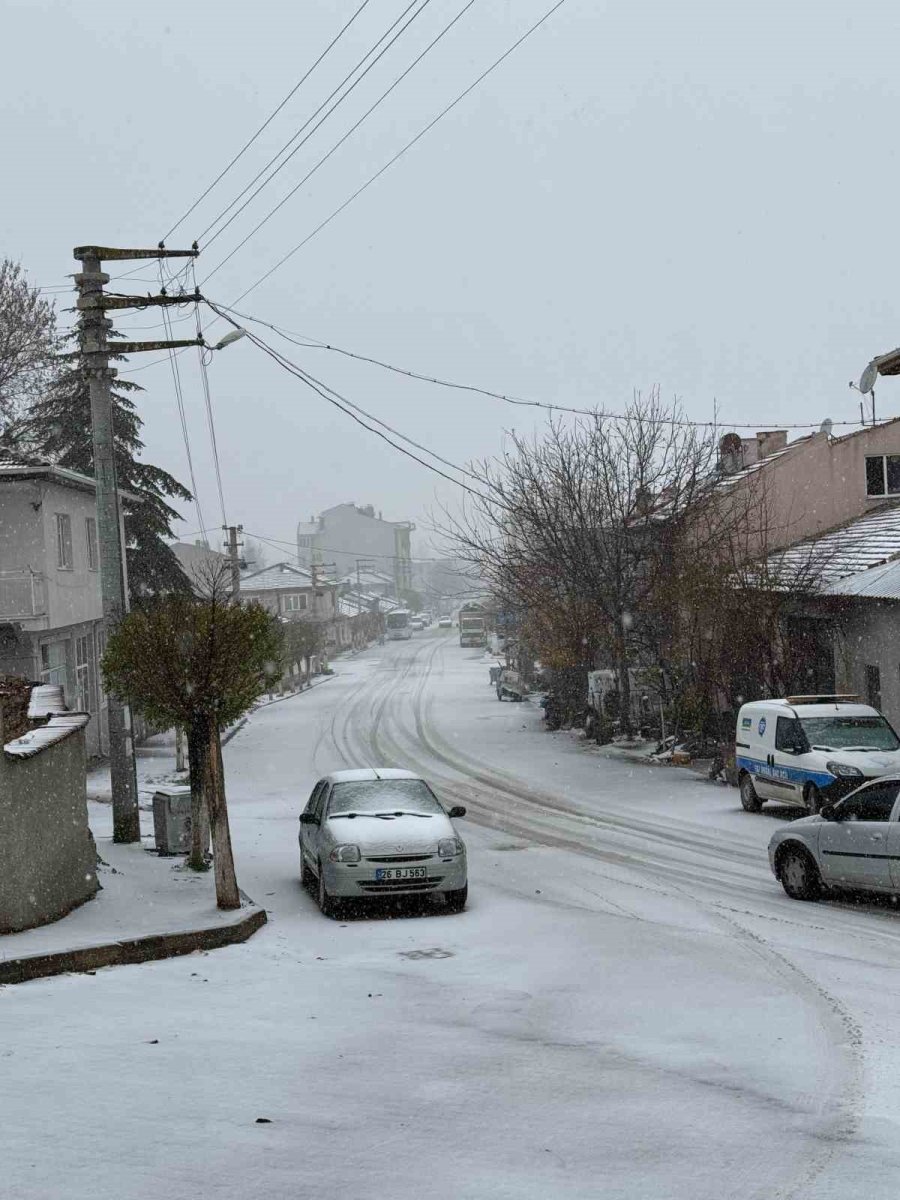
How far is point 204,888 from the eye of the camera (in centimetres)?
1451

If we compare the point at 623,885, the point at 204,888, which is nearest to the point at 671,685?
the point at 623,885

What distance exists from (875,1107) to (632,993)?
300 cm

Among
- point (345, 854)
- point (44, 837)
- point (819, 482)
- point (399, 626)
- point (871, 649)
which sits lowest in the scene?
point (345, 854)

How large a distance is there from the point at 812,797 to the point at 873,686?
27.8 ft

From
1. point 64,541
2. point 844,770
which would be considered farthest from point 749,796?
point 64,541

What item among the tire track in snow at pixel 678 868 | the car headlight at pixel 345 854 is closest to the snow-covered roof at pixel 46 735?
the car headlight at pixel 345 854

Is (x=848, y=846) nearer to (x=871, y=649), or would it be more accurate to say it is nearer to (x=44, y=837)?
(x=44, y=837)

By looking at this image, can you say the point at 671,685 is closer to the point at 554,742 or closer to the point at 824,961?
the point at 554,742

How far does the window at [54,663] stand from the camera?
107 feet

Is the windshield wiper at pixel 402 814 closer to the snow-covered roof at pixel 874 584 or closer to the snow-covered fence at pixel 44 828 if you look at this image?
the snow-covered fence at pixel 44 828

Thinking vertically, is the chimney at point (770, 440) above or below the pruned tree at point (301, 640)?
above

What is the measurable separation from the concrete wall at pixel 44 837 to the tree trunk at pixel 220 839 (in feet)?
4.31

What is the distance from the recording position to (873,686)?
27.1 meters

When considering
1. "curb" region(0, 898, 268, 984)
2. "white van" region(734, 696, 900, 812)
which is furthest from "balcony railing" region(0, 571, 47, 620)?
"curb" region(0, 898, 268, 984)
